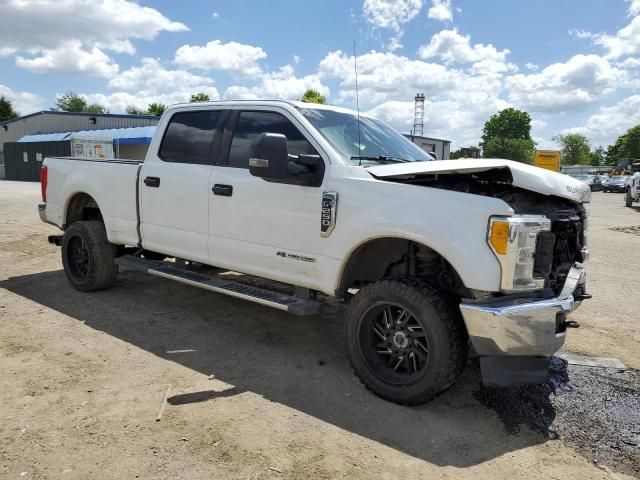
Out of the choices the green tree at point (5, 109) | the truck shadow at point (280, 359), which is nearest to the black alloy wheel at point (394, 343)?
the truck shadow at point (280, 359)

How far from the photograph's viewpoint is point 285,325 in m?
5.15

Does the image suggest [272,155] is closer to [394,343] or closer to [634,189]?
[394,343]

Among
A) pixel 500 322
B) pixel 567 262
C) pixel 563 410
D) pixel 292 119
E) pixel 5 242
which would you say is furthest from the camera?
pixel 5 242

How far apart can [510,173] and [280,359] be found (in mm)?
2301

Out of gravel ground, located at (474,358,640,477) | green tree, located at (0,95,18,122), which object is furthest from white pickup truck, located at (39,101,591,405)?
green tree, located at (0,95,18,122)

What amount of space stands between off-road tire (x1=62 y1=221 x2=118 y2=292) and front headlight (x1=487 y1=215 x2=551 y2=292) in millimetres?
4322

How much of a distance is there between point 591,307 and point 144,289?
5.20 meters

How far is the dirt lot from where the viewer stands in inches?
113

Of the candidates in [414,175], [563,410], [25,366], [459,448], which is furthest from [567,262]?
[25,366]

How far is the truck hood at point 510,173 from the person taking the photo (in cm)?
333

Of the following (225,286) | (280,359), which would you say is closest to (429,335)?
(280,359)

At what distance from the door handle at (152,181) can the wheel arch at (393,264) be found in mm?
2197

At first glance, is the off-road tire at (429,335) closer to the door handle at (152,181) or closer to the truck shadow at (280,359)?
the truck shadow at (280,359)

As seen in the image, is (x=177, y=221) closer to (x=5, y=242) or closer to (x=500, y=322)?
(x=500, y=322)
